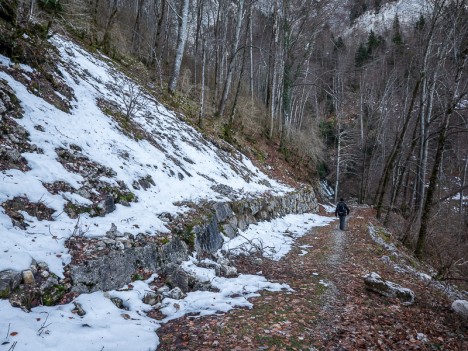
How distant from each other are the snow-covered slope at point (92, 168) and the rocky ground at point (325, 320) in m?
2.13

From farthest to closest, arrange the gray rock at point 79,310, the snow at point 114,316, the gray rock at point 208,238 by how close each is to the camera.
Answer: the gray rock at point 208,238 → the gray rock at point 79,310 → the snow at point 114,316

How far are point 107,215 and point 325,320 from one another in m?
4.07

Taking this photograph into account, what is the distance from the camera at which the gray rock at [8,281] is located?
319 centimetres

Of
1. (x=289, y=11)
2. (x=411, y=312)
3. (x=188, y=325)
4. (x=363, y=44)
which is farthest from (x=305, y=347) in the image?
(x=363, y=44)

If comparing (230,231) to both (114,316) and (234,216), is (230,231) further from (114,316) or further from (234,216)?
(114,316)

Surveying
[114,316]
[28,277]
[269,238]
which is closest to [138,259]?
[114,316]

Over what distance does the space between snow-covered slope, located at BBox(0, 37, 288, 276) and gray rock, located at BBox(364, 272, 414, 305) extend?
4.28 meters

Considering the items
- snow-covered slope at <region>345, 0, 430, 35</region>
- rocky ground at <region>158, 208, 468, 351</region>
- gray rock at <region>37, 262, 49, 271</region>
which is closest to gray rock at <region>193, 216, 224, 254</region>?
rocky ground at <region>158, 208, 468, 351</region>

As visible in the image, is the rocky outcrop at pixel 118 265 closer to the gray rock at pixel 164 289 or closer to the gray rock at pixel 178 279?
the gray rock at pixel 178 279

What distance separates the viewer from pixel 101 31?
15.8m

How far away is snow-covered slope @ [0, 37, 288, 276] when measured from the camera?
421 cm

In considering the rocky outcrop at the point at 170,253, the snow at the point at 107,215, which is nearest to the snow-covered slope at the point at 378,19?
the snow at the point at 107,215

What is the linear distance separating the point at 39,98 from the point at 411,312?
8.40m

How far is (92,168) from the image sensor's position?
6.05 metres
